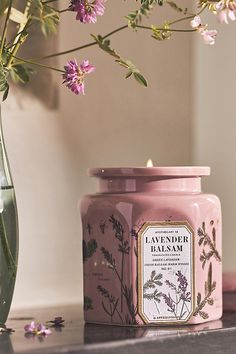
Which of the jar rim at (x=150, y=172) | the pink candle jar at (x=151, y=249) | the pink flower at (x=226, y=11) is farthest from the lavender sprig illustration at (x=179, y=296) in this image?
the pink flower at (x=226, y=11)

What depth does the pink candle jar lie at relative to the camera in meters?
0.85

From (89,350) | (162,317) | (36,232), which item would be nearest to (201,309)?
(162,317)

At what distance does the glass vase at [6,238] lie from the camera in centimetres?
84

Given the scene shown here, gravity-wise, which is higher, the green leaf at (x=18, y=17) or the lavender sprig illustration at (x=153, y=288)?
the green leaf at (x=18, y=17)

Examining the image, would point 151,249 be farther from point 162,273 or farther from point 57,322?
point 57,322

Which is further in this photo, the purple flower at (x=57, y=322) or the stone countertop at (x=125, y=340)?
the purple flower at (x=57, y=322)

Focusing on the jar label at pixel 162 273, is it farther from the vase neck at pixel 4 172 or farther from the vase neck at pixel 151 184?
the vase neck at pixel 4 172

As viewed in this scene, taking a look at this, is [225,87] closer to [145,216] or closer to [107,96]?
[107,96]

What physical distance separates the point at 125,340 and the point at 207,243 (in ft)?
0.54

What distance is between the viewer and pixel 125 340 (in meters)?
0.76

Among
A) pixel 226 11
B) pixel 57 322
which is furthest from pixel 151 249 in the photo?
pixel 226 11

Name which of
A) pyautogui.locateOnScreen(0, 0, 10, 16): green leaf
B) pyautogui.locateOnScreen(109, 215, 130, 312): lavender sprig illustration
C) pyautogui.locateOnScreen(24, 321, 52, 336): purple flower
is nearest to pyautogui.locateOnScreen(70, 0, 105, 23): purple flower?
pyautogui.locateOnScreen(0, 0, 10, 16): green leaf

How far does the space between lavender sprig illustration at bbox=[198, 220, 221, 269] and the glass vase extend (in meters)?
0.19

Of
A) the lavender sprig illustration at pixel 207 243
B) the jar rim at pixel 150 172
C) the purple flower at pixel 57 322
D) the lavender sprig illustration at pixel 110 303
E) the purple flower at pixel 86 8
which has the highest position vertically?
the purple flower at pixel 86 8
